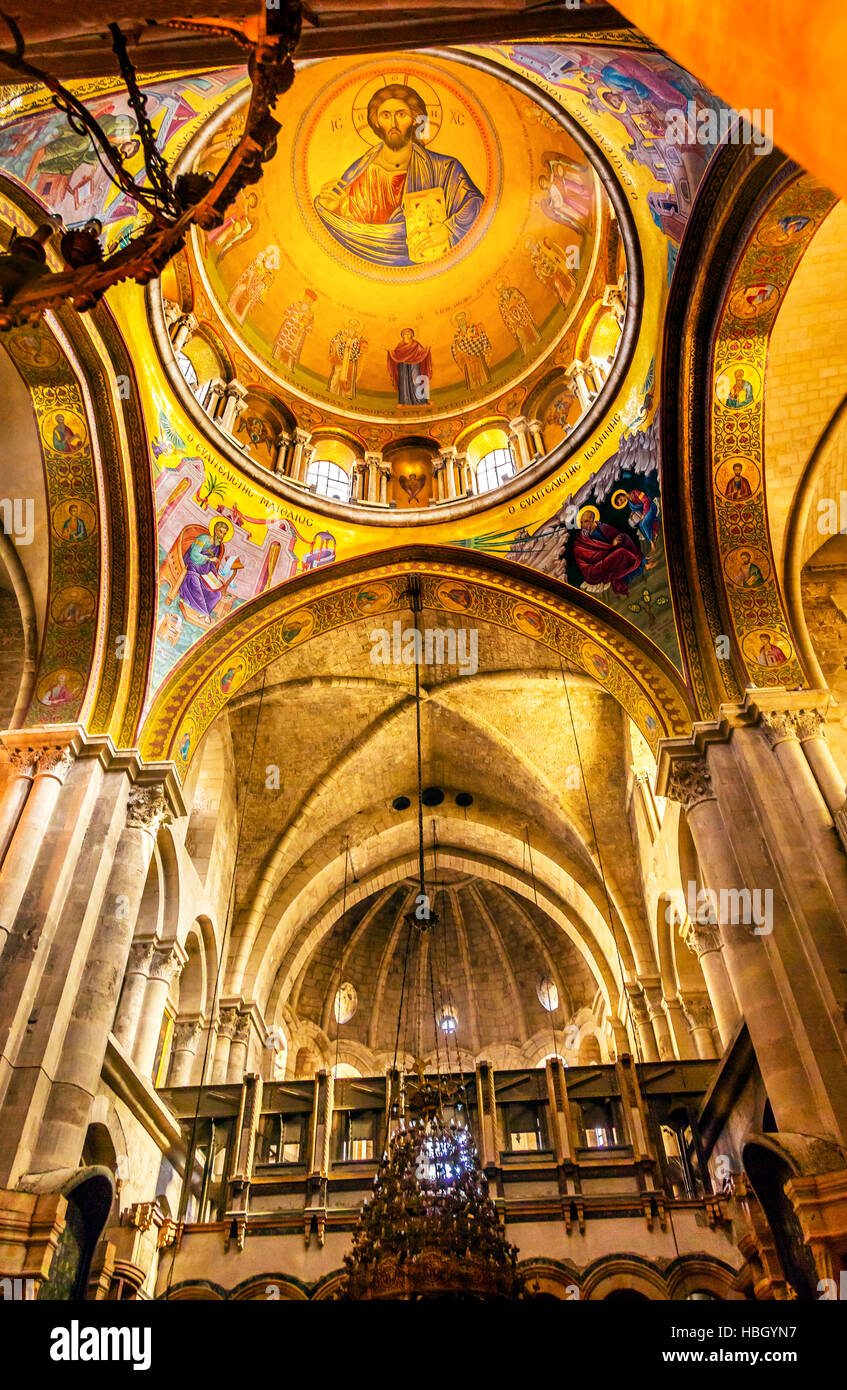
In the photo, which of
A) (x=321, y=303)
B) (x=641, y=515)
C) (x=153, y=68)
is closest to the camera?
(x=153, y=68)

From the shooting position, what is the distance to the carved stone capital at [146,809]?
9805mm

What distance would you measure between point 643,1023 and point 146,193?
14.0m

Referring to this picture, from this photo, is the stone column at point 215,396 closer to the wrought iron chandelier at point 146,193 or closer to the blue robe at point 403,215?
the blue robe at point 403,215

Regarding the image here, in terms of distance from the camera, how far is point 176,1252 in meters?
10.7

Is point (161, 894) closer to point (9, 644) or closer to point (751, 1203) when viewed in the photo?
point (9, 644)

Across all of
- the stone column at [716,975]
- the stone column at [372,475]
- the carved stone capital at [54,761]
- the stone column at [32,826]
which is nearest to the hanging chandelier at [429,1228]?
the stone column at [716,975]

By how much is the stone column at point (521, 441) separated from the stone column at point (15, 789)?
835 centimetres

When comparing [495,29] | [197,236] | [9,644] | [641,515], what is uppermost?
[197,236]

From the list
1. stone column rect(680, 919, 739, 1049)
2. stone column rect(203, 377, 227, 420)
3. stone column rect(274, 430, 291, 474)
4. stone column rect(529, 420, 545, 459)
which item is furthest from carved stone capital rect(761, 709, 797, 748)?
stone column rect(203, 377, 227, 420)

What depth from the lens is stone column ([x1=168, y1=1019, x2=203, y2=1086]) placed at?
12875 millimetres

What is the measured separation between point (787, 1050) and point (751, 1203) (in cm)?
152

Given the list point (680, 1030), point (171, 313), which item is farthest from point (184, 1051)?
A: point (171, 313)

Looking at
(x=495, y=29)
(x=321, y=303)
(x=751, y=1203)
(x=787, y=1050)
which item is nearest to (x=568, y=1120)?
(x=751, y=1203)

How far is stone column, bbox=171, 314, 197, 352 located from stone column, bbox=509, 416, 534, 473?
16.9 ft
